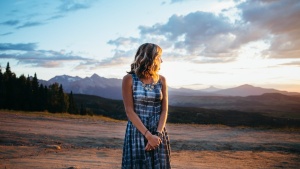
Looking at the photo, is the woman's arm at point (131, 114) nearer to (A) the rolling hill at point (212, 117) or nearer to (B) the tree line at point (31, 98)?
(B) the tree line at point (31, 98)

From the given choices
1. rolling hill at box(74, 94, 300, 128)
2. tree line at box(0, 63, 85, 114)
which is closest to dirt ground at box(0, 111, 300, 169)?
tree line at box(0, 63, 85, 114)

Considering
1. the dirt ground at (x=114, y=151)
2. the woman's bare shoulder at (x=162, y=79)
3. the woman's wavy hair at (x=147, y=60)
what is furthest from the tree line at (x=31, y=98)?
the woman's wavy hair at (x=147, y=60)

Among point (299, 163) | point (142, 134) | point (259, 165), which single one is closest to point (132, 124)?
point (142, 134)

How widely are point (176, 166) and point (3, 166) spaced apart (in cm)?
488

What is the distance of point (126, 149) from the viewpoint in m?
3.54

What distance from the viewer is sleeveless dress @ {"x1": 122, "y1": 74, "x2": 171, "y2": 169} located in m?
3.44

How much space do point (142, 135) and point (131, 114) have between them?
0.28 metres

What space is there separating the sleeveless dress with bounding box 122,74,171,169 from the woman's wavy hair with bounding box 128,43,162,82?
0.12m

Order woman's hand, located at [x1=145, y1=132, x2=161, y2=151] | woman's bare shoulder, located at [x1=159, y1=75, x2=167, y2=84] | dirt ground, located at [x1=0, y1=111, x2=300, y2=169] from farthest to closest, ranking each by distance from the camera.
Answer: dirt ground, located at [x1=0, y1=111, x2=300, y2=169] → woman's bare shoulder, located at [x1=159, y1=75, x2=167, y2=84] → woman's hand, located at [x1=145, y1=132, x2=161, y2=151]

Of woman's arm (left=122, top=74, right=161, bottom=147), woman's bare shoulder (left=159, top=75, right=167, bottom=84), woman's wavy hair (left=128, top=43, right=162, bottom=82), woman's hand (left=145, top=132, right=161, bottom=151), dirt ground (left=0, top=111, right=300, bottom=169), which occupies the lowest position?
dirt ground (left=0, top=111, right=300, bottom=169)

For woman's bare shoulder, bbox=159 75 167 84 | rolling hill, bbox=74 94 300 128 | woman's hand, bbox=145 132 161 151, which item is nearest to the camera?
woman's hand, bbox=145 132 161 151

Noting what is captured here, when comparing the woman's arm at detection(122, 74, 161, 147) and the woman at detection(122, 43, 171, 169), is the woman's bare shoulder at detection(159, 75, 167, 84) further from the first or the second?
the woman's arm at detection(122, 74, 161, 147)

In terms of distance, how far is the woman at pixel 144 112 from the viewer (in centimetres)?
339

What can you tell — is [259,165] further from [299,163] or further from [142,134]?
[142,134]
